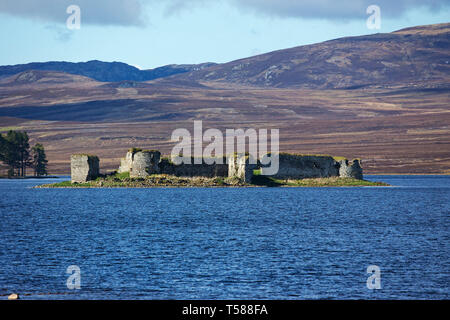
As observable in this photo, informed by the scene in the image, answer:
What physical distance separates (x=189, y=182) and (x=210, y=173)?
2273 millimetres

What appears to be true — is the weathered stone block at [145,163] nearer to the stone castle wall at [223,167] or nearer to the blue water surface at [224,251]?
the stone castle wall at [223,167]

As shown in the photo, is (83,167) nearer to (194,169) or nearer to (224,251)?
(194,169)

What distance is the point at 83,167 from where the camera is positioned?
67.1 m

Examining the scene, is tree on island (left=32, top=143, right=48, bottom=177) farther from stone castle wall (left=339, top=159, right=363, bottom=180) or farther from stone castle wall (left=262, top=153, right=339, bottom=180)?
stone castle wall (left=339, top=159, right=363, bottom=180)

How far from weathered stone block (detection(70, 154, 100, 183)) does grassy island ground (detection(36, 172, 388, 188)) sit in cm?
59

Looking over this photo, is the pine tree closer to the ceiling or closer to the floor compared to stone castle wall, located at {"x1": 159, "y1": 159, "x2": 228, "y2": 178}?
closer to the ceiling

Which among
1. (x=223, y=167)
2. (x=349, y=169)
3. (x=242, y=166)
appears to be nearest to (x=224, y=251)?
(x=242, y=166)

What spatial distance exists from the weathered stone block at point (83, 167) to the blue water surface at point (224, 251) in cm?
1425

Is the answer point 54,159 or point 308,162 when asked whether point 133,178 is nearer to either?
point 308,162

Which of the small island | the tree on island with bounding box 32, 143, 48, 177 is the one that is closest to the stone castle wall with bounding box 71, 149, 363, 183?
the small island

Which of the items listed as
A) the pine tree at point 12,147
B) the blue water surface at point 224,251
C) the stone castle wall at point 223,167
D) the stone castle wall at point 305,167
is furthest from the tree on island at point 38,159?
the blue water surface at point 224,251

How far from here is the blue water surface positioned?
71.8 feet

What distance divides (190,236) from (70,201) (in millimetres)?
25845
